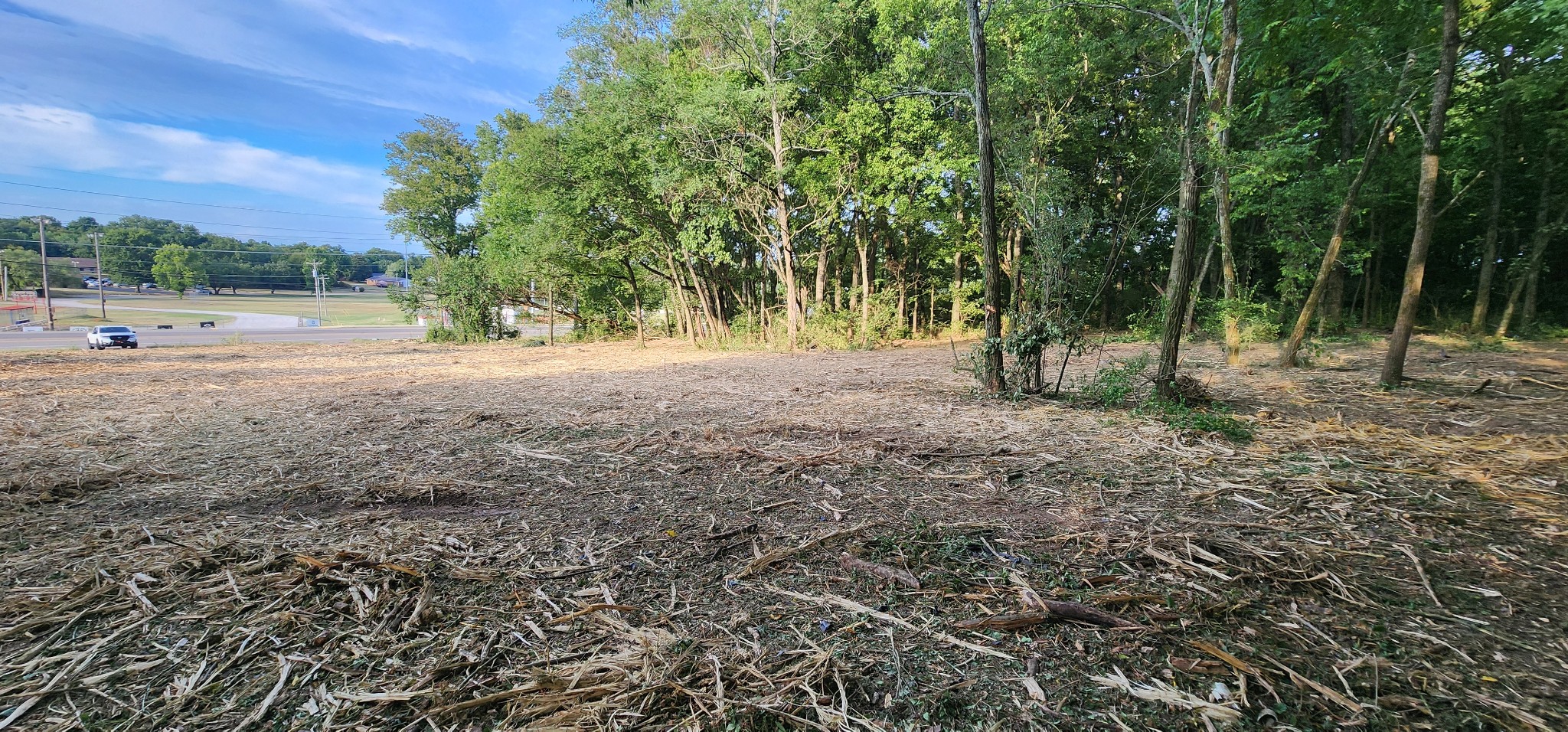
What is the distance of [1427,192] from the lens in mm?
6395

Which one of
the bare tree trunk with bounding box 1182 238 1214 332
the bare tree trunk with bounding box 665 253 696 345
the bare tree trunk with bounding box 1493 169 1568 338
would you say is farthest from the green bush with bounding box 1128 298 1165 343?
the bare tree trunk with bounding box 665 253 696 345

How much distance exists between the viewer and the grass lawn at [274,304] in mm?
66938

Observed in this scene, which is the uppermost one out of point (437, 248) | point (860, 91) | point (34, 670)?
point (860, 91)

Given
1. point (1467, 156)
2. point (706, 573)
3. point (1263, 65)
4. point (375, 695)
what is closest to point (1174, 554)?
point (706, 573)

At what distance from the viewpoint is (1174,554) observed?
9.29ft

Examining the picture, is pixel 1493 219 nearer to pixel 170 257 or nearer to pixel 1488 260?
pixel 1488 260

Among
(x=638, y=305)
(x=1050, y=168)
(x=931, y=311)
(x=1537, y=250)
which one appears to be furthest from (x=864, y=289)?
(x=1537, y=250)

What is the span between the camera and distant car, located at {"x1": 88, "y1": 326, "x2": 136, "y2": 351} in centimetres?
2162

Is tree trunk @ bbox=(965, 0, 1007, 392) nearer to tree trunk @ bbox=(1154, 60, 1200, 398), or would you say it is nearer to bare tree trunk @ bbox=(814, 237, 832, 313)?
tree trunk @ bbox=(1154, 60, 1200, 398)

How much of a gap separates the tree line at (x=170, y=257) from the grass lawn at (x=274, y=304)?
6.08 feet

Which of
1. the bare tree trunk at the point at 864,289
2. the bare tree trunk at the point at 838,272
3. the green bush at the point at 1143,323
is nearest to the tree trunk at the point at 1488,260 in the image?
the green bush at the point at 1143,323

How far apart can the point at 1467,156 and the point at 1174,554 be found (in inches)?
682

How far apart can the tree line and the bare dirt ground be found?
7480 centimetres

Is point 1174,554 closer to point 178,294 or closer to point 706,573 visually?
point 706,573
